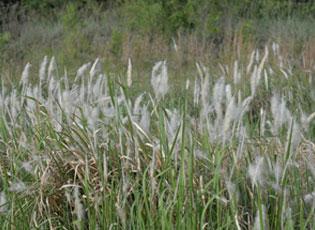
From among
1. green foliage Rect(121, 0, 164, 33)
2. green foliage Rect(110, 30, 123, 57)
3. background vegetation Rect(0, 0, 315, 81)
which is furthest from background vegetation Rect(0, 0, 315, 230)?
green foliage Rect(121, 0, 164, 33)

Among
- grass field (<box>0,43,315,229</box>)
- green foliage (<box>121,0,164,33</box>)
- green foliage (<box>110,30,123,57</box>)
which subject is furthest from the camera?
green foliage (<box>121,0,164,33</box>)

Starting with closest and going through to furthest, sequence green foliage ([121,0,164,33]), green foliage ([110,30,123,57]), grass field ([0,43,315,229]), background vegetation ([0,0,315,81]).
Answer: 1. grass field ([0,43,315,229])
2. background vegetation ([0,0,315,81])
3. green foliage ([110,30,123,57])
4. green foliage ([121,0,164,33])

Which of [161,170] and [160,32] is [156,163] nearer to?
[161,170]

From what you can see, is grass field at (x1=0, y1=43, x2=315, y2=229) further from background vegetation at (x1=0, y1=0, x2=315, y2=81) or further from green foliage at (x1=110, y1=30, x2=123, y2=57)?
green foliage at (x1=110, y1=30, x2=123, y2=57)

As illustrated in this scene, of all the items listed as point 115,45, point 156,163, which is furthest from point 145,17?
point 156,163

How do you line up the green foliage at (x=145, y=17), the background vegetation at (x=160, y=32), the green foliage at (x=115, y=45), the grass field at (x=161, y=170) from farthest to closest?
the green foliage at (x=145, y=17) < the green foliage at (x=115, y=45) < the background vegetation at (x=160, y=32) < the grass field at (x=161, y=170)

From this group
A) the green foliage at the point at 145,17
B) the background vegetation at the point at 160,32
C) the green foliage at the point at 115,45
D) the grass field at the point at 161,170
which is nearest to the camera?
the grass field at the point at 161,170

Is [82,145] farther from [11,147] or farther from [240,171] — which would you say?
[240,171]

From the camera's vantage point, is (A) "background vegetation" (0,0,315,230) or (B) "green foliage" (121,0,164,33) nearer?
(A) "background vegetation" (0,0,315,230)

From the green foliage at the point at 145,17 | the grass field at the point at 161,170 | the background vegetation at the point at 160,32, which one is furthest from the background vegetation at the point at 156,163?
the green foliage at the point at 145,17

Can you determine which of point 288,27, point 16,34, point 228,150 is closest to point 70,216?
point 228,150

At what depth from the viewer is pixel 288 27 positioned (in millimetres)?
10055

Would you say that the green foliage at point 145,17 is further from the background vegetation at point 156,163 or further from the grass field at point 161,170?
the grass field at point 161,170

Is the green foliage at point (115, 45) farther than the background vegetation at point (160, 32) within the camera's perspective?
Yes
